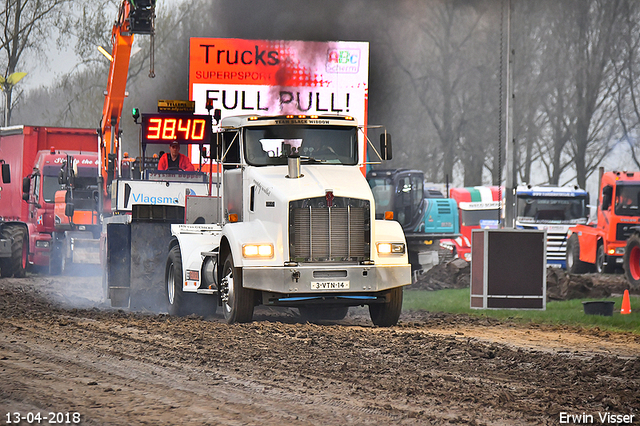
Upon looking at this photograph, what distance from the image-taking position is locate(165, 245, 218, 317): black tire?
49.6ft

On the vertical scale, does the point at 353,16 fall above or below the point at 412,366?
above

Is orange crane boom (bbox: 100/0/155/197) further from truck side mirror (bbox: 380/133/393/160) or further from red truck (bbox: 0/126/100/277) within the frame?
truck side mirror (bbox: 380/133/393/160)

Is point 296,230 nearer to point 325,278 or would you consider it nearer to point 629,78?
point 325,278

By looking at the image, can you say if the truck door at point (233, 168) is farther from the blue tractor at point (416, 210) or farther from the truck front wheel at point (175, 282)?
the blue tractor at point (416, 210)

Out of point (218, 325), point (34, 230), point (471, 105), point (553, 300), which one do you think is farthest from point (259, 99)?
point (471, 105)

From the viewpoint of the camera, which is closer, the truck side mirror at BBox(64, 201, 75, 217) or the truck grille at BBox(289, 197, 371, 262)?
the truck grille at BBox(289, 197, 371, 262)

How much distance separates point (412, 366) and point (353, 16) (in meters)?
18.9

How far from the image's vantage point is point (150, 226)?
1614 cm

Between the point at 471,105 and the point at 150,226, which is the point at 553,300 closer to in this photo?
the point at 150,226

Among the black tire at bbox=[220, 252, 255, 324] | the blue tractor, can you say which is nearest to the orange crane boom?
the black tire at bbox=[220, 252, 255, 324]

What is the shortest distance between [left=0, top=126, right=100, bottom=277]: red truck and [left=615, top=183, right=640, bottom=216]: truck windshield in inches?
585

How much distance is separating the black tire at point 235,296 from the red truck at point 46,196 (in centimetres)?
1140

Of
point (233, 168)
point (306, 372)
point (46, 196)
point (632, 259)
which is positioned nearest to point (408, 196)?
point (632, 259)

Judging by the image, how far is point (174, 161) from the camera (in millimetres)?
18172
